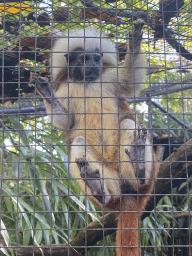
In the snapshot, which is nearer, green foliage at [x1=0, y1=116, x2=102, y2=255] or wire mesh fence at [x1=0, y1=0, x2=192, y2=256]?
wire mesh fence at [x1=0, y1=0, x2=192, y2=256]

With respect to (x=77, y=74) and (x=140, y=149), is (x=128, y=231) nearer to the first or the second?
(x=140, y=149)

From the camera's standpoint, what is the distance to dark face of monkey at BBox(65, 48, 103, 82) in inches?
145

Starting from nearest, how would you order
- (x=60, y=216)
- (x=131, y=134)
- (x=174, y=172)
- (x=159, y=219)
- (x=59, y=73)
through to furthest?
1. (x=131, y=134)
2. (x=59, y=73)
3. (x=174, y=172)
4. (x=60, y=216)
5. (x=159, y=219)

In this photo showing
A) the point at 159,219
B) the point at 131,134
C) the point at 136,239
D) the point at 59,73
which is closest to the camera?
the point at 136,239

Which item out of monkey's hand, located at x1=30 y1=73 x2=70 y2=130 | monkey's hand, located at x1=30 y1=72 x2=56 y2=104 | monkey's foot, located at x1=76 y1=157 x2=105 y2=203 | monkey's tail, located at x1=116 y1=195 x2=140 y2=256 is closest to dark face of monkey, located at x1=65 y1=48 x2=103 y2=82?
monkey's hand, located at x1=30 y1=73 x2=70 y2=130

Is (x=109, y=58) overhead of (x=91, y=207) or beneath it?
overhead

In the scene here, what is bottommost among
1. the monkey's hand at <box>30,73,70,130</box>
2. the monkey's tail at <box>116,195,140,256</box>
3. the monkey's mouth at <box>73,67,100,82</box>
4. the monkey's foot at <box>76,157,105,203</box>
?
the monkey's tail at <box>116,195,140,256</box>

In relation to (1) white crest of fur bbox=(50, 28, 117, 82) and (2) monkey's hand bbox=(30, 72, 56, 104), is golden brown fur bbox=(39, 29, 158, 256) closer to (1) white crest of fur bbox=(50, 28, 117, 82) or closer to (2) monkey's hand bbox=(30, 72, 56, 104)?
(1) white crest of fur bbox=(50, 28, 117, 82)

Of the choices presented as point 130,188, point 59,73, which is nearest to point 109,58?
point 59,73

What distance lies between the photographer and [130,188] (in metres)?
3.52

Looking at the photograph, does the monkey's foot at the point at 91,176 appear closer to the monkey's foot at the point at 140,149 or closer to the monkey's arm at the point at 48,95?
the monkey's foot at the point at 140,149

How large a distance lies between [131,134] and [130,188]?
64cm

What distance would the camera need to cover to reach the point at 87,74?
3.68 metres

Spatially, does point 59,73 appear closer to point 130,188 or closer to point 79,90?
point 79,90
